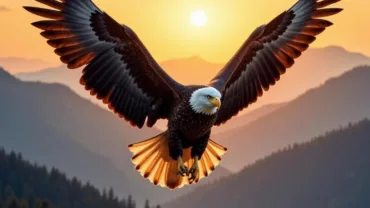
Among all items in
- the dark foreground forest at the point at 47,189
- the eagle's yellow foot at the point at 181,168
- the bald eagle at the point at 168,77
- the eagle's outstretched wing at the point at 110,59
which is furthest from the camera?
the dark foreground forest at the point at 47,189

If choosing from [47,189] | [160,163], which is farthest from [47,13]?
[47,189]

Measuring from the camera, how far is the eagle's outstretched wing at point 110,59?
1134cm

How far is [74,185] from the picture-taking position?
4496 inches

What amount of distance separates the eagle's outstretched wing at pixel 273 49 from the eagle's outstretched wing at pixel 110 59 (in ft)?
4.90

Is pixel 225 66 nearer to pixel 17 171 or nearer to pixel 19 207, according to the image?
pixel 19 207

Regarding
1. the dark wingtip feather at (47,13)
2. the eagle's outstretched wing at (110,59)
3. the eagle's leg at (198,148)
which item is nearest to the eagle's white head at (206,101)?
the eagle's leg at (198,148)

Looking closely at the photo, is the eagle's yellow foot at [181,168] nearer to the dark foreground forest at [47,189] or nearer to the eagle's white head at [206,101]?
the eagle's white head at [206,101]

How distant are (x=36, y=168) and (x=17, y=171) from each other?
2.91 m

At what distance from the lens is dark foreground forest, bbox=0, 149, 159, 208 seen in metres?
109

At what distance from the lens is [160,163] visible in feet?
40.1

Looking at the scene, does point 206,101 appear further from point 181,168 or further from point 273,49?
point 273,49

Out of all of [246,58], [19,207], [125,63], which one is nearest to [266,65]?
[246,58]

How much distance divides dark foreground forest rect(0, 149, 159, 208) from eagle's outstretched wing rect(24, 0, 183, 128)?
93.2m

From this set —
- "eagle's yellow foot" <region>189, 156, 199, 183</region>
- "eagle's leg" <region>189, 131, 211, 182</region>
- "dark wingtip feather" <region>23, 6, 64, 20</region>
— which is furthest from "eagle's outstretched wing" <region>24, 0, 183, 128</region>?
Answer: "eagle's yellow foot" <region>189, 156, 199, 183</region>
